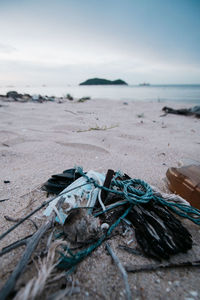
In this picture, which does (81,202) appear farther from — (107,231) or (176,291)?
(176,291)

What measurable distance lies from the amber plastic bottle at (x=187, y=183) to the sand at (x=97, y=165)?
0.14 m

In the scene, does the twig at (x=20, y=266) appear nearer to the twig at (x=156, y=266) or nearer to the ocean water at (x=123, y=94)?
the twig at (x=156, y=266)

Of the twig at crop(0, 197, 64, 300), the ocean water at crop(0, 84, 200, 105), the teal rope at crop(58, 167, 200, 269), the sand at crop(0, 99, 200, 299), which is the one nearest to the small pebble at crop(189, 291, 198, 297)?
the sand at crop(0, 99, 200, 299)

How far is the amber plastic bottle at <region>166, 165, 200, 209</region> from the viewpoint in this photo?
1.12m

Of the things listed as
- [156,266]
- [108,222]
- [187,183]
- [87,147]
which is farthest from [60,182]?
[87,147]

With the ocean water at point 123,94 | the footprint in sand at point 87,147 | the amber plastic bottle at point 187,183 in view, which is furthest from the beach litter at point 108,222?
the ocean water at point 123,94

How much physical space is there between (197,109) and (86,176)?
563cm

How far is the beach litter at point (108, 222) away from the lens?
2.41 feet

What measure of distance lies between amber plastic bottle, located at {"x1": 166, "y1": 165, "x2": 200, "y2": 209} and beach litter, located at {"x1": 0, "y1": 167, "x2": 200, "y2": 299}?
0.14 metres

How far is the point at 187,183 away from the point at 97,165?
0.92 meters

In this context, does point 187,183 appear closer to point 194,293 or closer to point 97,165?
point 194,293

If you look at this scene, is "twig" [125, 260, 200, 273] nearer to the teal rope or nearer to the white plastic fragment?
the teal rope

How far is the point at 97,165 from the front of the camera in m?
1.83

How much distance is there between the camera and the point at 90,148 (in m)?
2.30
